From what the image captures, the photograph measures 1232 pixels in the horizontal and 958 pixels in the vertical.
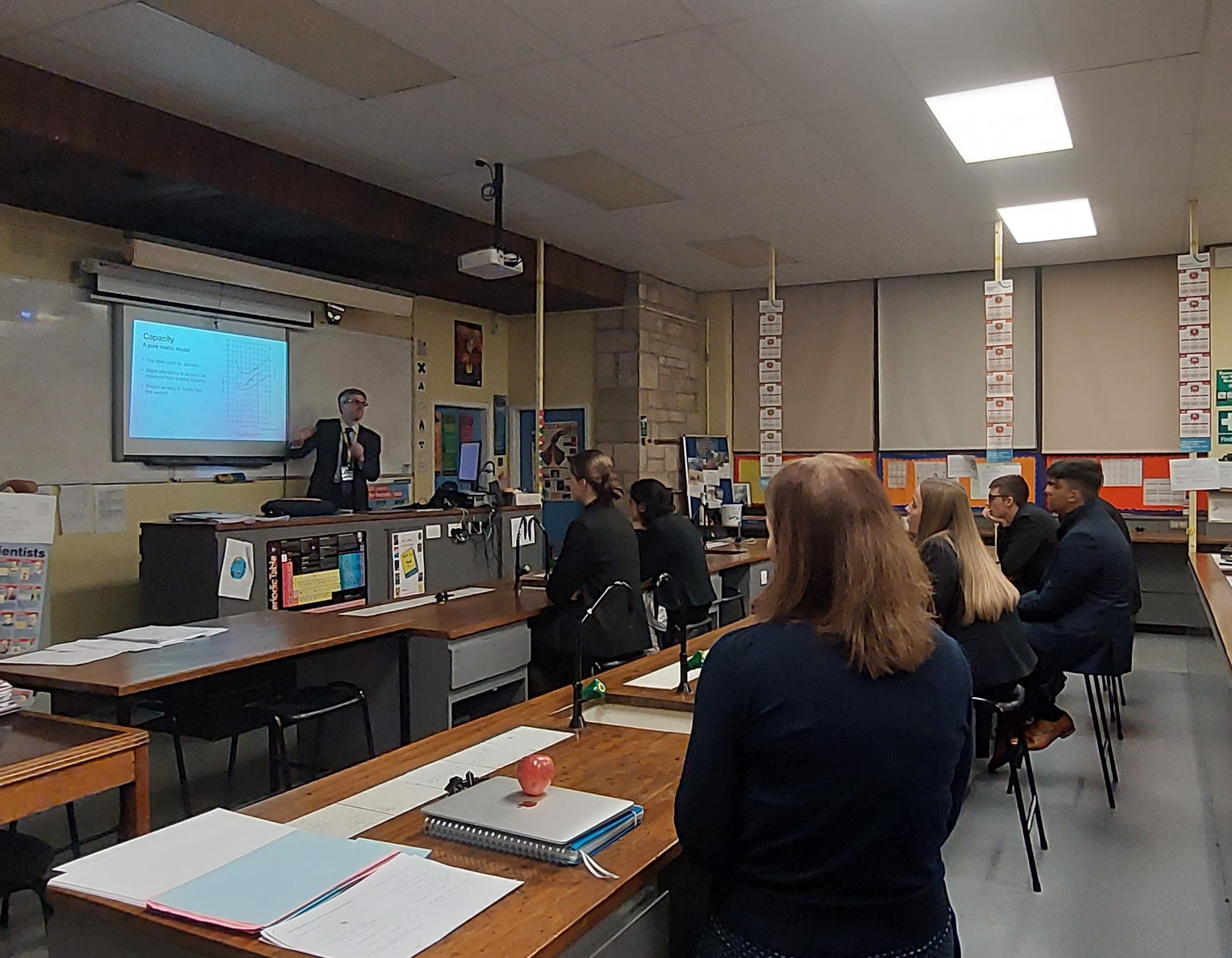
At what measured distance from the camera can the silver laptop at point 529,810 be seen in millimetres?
1627

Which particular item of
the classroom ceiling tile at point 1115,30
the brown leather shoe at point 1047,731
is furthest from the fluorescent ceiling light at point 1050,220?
the brown leather shoe at point 1047,731

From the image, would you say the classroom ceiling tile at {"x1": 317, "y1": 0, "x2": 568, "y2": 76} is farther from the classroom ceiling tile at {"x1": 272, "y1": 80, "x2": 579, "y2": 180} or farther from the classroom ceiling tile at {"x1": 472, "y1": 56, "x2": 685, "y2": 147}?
the classroom ceiling tile at {"x1": 272, "y1": 80, "x2": 579, "y2": 180}

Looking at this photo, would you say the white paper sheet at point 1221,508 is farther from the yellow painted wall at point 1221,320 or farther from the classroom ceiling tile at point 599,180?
the classroom ceiling tile at point 599,180

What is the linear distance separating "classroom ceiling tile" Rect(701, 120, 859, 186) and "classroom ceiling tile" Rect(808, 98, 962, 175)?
7cm

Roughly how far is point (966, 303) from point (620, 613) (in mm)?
5192

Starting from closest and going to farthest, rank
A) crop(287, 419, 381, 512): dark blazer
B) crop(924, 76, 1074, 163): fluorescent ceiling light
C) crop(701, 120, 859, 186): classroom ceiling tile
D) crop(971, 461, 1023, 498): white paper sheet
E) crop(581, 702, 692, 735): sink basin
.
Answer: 1. crop(581, 702, 692, 735): sink basin
2. crop(924, 76, 1074, 163): fluorescent ceiling light
3. crop(701, 120, 859, 186): classroom ceiling tile
4. crop(971, 461, 1023, 498): white paper sheet
5. crop(287, 419, 381, 512): dark blazer

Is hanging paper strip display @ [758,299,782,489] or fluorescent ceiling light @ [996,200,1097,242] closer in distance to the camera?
fluorescent ceiling light @ [996,200,1097,242]

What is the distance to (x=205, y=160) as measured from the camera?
4.47m

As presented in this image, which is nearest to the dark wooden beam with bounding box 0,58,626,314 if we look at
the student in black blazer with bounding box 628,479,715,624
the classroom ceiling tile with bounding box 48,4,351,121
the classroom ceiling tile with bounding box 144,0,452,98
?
the classroom ceiling tile with bounding box 48,4,351,121

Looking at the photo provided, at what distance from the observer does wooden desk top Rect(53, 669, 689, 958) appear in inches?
52.4

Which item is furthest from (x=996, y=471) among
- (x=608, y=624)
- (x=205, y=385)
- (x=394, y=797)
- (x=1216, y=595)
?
(x=394, y=797)

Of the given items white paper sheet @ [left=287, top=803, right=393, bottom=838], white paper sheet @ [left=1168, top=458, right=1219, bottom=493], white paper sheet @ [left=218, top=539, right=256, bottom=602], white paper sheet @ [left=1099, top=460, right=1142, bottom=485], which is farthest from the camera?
white paper sheet @ [left=1099, top=460, right=1142, bottom=485]

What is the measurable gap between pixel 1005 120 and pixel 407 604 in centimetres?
343

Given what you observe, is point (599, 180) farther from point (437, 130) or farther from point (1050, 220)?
point (1050, 220)
